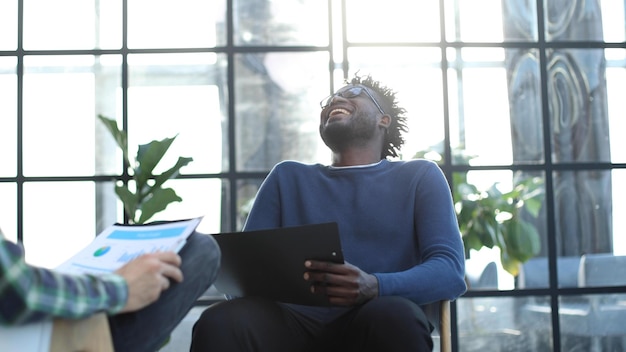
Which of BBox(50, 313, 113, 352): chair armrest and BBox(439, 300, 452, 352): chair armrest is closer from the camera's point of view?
BBox(50, 313, 113, 352): chair armrest

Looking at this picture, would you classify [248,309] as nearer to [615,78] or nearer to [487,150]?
[487,150]

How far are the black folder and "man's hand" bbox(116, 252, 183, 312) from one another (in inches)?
19.3

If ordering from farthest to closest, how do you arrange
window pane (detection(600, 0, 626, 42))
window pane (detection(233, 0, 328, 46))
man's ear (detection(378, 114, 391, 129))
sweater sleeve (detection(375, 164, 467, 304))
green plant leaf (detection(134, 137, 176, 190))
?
window pane (detection(600, 0, 626, 42)), window pane (detection(233, 0, 328, 46)), green plant leaf (detection(134, 137, 176, 190)), man's ear (detection(378, 114, 391, 129)), sweater sleeve (detection(375, 164, 467, 304))

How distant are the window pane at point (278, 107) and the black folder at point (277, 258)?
165 cm

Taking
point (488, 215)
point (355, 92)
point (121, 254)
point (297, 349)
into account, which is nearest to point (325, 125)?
point (355, 92)

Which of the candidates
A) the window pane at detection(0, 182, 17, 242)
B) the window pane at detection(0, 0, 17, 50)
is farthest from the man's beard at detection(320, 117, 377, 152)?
the window pane at detection(0, 0, 17, 50)

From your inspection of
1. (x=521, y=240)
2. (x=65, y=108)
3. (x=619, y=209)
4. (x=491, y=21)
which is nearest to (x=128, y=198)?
(x=65, y=108)

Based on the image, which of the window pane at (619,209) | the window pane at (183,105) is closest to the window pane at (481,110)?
the window pane at (619,209)

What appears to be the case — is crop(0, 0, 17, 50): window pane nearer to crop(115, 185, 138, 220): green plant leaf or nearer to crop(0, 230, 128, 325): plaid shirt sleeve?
crop(115, 185, 138, 220): green plant leaf

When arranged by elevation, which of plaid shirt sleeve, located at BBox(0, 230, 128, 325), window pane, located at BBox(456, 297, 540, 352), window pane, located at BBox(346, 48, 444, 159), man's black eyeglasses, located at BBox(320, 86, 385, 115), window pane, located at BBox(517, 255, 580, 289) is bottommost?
window pane, located at BBox(456, 297, 540, 352)

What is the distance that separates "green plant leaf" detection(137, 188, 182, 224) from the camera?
10.5 feet

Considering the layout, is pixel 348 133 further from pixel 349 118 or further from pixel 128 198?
pixel 128 198

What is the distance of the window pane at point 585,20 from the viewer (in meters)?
3.79

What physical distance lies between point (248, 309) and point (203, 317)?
109 mm
